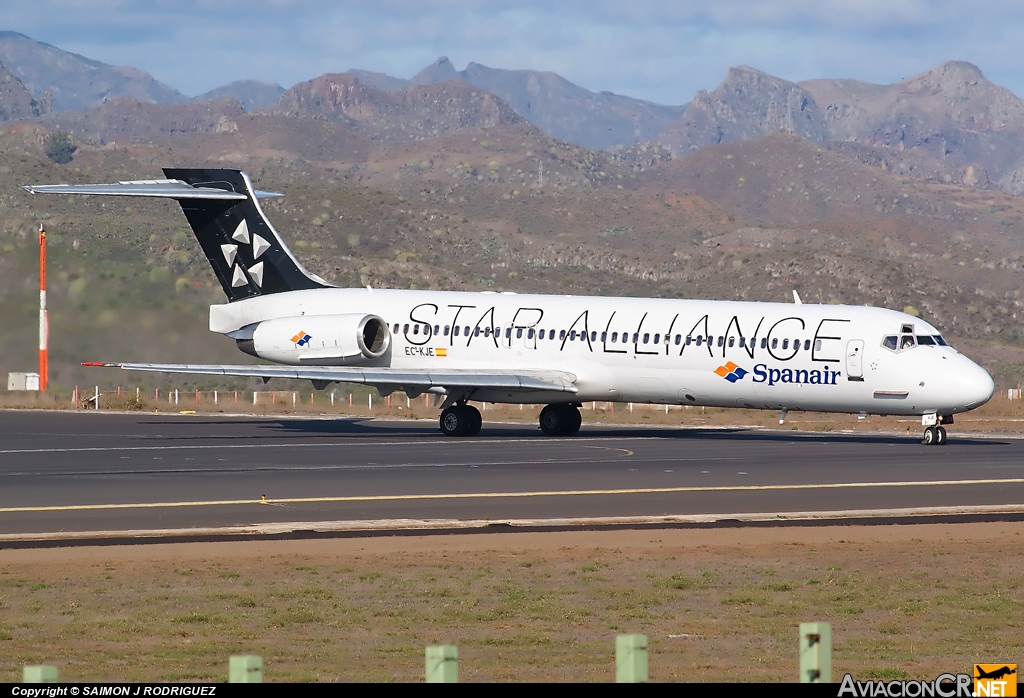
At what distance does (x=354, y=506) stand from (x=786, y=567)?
7894 mm

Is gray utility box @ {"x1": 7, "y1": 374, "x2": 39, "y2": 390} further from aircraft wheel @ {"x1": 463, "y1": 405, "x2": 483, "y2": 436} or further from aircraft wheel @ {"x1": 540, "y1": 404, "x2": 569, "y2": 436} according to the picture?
aircraft wheel @ {"x1": 540, "y1": 404, "x2": 569, "y2": 436}

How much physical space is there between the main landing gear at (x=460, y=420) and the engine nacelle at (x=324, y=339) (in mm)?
2946

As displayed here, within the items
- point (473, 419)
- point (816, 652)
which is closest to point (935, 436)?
point (473, 419)

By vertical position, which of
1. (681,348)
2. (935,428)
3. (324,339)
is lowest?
(935,428)

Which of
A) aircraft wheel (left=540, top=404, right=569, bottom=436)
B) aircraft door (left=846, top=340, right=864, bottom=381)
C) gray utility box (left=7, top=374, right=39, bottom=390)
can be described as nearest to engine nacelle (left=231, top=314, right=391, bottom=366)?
aircraft wheel (left=540, top=404, right=569, bottom=436)

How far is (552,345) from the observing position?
132 feet

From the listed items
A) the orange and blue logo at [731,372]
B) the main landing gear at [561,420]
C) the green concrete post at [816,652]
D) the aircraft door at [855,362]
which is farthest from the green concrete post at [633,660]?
the main landing gear at [561,420]

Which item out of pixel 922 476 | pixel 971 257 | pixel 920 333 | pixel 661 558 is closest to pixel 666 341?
pixel 920 333

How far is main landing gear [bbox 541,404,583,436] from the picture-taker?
1626 inches

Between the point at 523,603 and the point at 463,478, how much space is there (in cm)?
1282

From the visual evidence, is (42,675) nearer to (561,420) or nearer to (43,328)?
(561,420)

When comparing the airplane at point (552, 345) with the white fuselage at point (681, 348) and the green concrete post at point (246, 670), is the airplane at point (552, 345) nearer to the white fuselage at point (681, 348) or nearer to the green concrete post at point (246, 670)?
the white fuselage at point (681, 348)

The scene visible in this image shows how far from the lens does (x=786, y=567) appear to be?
17.4 m

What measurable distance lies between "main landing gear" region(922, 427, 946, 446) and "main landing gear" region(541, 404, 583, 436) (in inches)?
379
